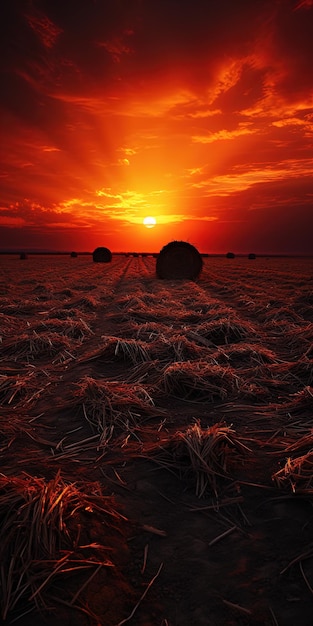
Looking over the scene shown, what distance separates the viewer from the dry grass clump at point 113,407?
10.9 feet

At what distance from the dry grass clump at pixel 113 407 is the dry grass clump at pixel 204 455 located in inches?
20.8

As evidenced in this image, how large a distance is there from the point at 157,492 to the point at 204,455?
0.44 m

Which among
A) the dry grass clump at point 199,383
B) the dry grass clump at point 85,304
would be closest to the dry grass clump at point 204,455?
the dry grass clump at point 199,383

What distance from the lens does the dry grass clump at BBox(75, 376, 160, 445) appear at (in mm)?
3330

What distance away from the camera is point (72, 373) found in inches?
196

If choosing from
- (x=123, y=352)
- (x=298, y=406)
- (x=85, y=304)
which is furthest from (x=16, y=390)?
(x=85, y=304)

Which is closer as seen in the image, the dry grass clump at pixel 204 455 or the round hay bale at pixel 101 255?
the dry grass clump at pixel 204 455

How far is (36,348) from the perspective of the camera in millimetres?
6047

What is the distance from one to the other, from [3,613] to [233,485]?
4.79ft

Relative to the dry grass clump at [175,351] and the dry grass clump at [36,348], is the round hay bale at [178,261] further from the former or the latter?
the dry grass clump at [175,351]

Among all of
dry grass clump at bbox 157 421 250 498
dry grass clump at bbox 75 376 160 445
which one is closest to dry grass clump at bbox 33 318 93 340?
dry grass clump at bbox 75 376 160 445

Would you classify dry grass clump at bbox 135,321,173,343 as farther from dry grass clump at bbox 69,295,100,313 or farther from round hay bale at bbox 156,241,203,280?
round hay bale at bbox 156,241,203,280

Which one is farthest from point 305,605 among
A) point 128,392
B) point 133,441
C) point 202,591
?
point 128,392

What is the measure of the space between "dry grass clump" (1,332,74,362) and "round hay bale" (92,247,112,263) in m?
39.4
